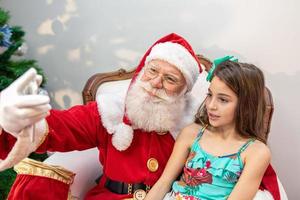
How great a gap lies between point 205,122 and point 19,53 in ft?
3.37

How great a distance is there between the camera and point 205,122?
5.09 ft

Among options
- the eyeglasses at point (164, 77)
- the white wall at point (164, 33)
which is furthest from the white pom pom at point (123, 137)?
the white wall at point (164, 33)

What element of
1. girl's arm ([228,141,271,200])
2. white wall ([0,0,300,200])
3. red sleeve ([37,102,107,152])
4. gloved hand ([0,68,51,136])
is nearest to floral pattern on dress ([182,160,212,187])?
girl's arm ([228,141,271,200])

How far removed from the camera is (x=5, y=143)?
4.14 feet

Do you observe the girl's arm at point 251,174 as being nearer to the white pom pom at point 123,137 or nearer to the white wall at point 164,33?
the white pom pom at point 123,137

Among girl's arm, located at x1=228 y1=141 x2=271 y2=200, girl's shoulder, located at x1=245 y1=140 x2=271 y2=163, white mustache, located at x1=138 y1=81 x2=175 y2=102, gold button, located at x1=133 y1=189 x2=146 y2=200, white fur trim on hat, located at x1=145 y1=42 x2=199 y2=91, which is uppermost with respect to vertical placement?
white fur trim on hat, located at x1=145 y1=42 x2=199 y2=91

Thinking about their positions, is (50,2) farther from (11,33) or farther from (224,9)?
(224,9)

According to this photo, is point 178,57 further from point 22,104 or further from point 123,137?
point 22,104

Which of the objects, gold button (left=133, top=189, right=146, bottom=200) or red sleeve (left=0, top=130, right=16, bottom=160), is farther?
gold button (left=133, top=189, right=146, bottom=200)

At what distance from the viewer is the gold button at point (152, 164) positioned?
5.02 ft

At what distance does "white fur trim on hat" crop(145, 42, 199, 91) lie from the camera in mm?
1497

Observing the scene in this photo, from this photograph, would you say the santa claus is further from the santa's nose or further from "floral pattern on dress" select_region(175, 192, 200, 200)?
"floral pattern on dress" select_region(175, 192, 200, 200)

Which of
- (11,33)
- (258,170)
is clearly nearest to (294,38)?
(258,170)

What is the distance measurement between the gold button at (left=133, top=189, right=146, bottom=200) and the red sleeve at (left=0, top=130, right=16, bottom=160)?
0.53 m
